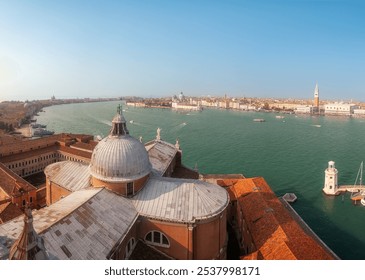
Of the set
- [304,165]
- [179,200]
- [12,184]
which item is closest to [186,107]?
[304,165]

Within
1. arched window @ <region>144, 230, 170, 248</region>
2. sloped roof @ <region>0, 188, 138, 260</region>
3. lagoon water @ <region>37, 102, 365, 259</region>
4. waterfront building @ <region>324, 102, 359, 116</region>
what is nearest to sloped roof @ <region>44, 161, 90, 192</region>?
sloped roof @ <region>0, 188, 138, 260</region>

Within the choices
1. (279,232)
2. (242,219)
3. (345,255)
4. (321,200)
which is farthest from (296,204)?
(279,232)

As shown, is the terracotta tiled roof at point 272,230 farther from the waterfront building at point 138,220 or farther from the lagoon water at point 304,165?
the lagoon water at point 304,165

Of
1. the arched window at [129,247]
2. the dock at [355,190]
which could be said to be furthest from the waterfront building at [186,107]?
the arched window at [129,247]

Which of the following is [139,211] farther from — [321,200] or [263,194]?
[321,200]

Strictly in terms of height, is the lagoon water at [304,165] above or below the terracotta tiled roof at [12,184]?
below

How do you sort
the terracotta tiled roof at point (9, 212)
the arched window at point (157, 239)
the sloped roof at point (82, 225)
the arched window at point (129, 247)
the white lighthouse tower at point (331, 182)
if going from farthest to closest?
the white lighthouse tower at point (331, 182), the terracotta tiled roof at point (9, 212), the arched window at point (157, 239), the arched window at point (129, 247), the sloped roof at point (82, 225)

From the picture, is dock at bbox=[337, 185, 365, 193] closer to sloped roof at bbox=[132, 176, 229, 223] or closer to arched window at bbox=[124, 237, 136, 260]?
sloped roof at bbox=[132, 176, 229, 223]
